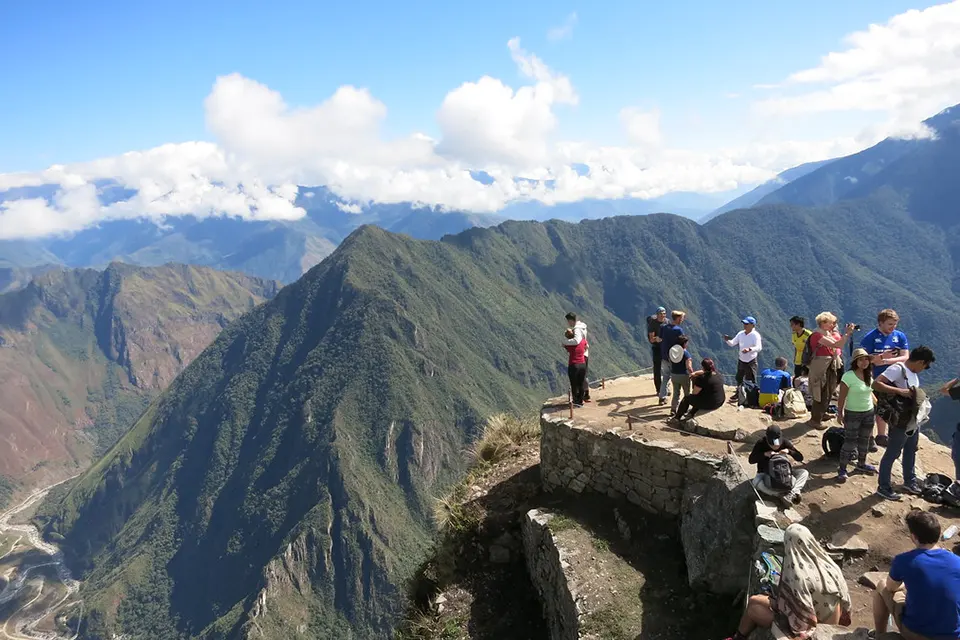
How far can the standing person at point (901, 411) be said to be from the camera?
8.83m

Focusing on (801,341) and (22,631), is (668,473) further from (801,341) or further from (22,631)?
(22,631)

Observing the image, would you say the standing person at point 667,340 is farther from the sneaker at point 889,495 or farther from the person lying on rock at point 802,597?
the person lying on rock at point 802,597

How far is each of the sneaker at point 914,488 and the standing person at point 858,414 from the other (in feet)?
1.77

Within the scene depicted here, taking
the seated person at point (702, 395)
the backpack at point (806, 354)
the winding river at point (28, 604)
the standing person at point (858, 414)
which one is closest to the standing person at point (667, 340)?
the seated person at point (702, 395)

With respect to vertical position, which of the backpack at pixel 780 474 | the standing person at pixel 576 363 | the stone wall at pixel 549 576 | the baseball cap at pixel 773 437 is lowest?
the stone wall at pixel 549 576

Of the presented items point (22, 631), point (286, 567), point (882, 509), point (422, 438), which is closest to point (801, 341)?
point (882, 509)

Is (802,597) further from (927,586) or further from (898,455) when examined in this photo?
(898,455)

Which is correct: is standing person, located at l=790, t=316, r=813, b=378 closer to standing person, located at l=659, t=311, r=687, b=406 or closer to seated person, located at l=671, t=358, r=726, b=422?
standing person, located at l=659, t=311, r=687, b=406

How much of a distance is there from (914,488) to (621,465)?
5092 millimetres

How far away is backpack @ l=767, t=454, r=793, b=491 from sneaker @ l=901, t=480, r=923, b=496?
2243 millimetres

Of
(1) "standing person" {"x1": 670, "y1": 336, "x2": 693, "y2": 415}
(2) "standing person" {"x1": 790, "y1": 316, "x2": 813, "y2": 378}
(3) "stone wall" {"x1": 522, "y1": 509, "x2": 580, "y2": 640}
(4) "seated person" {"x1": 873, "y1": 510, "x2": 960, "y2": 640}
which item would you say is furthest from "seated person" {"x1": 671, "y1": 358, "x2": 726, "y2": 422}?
(4) "seated person" {"x1": 873, "y1": 510, "x2": 960, "y2": 640}

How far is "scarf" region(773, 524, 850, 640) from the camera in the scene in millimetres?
5922

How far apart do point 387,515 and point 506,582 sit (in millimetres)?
163800

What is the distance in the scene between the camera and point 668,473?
10648 mm
